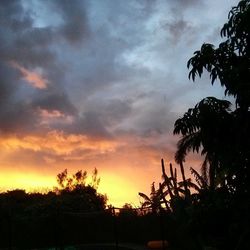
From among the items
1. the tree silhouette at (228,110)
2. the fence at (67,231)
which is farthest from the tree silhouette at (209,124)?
the fence at (67,231)

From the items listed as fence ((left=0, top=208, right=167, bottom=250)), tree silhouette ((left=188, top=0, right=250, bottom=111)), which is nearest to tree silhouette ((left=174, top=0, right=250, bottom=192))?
tree silhouette ((left=188, top=0, right=250, bottom=111))

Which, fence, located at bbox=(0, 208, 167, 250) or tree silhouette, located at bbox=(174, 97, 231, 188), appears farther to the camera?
fence, located at bbox=(0, 208, 167, 250)

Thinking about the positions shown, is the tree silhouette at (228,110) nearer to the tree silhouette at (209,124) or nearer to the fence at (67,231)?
the tree silhouette at (209,124)

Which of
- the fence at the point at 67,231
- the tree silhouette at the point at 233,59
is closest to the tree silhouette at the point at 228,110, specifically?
the tree silhouette at the point at 233,59

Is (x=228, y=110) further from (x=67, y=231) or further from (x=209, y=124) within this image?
(x=67, y=231)

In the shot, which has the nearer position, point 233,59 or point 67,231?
point 233,59

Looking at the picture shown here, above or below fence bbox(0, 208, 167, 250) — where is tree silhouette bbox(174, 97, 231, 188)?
below

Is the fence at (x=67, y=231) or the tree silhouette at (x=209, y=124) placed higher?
the fence at (x=67, y=231)

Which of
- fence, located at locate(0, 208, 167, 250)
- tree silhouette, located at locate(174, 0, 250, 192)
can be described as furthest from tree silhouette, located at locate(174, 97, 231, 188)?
fence, located at locate(0, 208, 167, 250)

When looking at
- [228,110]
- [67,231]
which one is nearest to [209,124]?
[228,110]

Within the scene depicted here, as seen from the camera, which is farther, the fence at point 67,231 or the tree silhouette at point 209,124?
the fence at point 67,231

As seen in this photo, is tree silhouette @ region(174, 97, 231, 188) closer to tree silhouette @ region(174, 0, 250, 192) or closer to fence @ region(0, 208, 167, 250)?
tree silhouette @ region(174, 0, 250, 192)

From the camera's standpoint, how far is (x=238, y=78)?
952cm

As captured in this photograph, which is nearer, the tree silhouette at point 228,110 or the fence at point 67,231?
the tree silhouette at point 228,110
